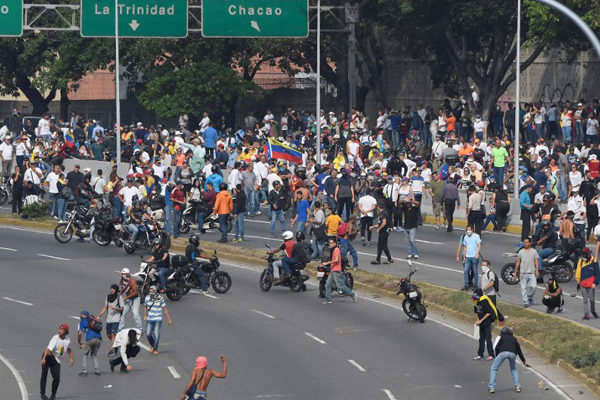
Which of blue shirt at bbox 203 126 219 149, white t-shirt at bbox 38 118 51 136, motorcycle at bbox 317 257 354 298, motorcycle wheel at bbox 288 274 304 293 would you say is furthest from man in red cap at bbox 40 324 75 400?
white t-shirt at bbox 38 118 51 136

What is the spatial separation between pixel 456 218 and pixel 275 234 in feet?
19.4

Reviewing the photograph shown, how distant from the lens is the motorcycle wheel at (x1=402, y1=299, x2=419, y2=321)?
30594 mm

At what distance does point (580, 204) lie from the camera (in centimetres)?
3719

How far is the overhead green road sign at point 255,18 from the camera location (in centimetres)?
5403

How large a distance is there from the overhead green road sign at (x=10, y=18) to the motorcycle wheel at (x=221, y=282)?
24.0 meters

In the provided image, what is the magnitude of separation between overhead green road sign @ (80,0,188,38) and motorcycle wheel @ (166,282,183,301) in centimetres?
2261

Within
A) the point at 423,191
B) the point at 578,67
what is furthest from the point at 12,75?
the point at 423,191

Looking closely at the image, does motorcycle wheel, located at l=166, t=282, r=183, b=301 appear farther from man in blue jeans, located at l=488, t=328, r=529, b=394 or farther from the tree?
the tree

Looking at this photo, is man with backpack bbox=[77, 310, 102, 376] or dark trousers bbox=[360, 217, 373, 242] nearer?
man with backpack bbox=[77, 310, 102, 376]

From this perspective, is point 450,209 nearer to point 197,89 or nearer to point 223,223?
point 223,223

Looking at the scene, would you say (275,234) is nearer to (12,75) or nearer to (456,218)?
(456,218)

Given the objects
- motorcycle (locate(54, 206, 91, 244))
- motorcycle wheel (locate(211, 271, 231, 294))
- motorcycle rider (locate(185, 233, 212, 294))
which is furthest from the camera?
motorcycle (locate(54, 206, 91, 244))

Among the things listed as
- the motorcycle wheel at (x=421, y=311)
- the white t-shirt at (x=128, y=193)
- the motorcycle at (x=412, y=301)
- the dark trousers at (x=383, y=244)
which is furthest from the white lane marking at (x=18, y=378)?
the white t-shirt at (x=128, y=193)

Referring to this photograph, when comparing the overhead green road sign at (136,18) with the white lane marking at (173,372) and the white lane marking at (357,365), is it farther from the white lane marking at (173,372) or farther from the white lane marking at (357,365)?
the white lane marking at (357,365)
